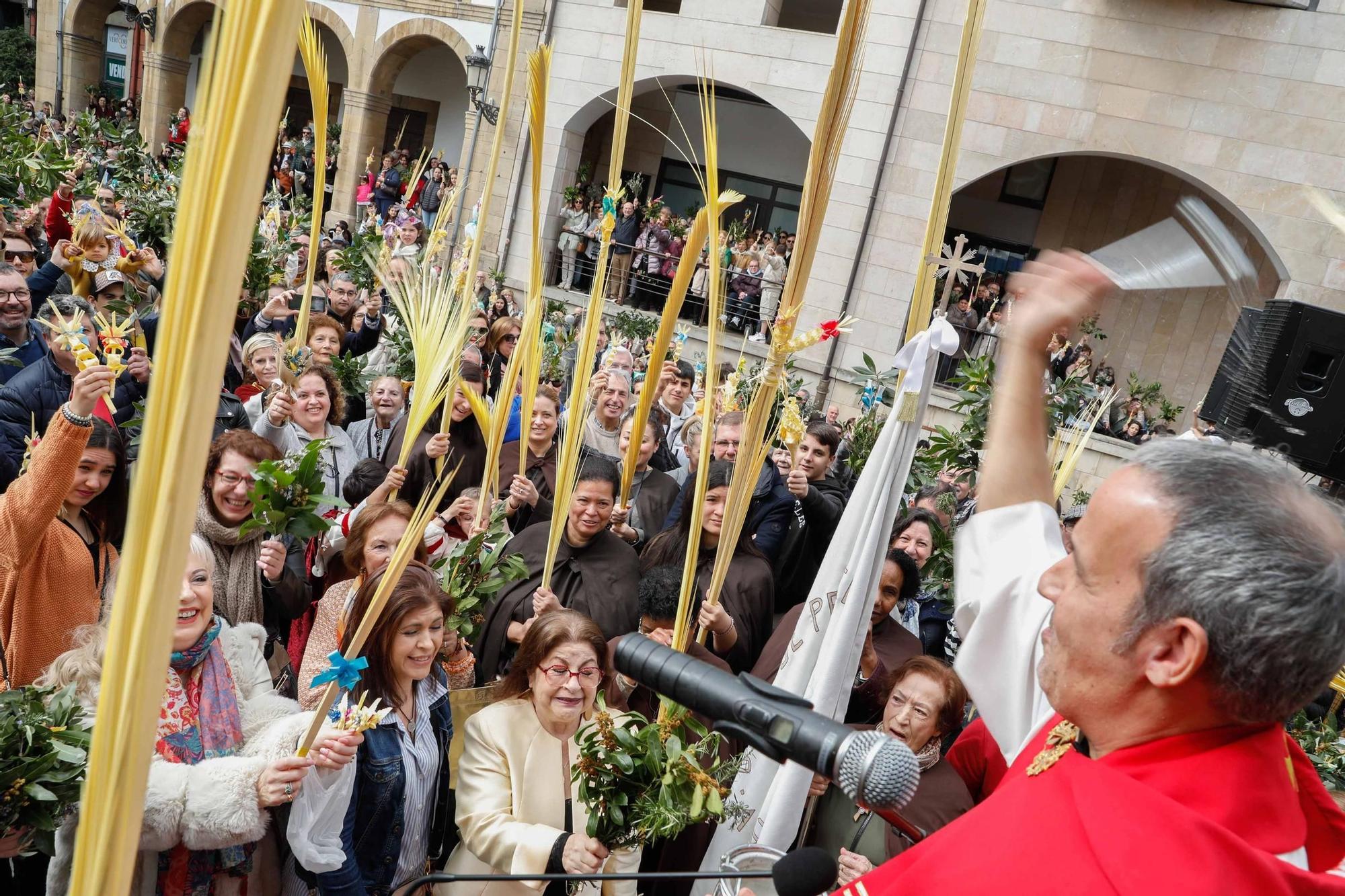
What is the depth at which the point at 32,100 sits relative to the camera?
22109 millimetres

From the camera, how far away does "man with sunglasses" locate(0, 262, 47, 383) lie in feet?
14.9

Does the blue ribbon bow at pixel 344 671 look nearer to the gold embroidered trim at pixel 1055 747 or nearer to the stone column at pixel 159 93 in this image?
the gold embroidered trim at pixel 1055 747

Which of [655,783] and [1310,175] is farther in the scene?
[1310,175]

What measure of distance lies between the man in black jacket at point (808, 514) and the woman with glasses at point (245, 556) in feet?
7.54

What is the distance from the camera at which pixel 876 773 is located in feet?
3.40

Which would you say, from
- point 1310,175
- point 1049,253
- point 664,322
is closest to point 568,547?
point 664,322

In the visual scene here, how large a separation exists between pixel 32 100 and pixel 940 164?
84.3 ft

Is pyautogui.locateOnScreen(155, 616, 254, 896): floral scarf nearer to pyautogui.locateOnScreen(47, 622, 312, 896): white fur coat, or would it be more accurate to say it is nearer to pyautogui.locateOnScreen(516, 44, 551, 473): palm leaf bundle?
pyautogui.locateOnScreen(47, 622, 312, 896): white fur coat

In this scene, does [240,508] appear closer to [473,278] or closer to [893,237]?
[473,278]

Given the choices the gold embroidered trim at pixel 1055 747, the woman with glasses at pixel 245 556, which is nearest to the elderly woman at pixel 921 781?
the gold embroidered trim at pixel 1055 747

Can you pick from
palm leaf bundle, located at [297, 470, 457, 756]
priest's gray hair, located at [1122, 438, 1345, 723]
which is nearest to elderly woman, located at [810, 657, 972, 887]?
palm leaf bundle, located at [297, 470, 457, 756]

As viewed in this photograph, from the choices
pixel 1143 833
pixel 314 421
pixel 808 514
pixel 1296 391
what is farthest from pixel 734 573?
pixel 1143 833

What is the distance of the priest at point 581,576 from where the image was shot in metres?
3.80

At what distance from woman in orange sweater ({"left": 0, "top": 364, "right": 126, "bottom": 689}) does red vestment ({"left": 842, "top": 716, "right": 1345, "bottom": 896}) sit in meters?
2.44
